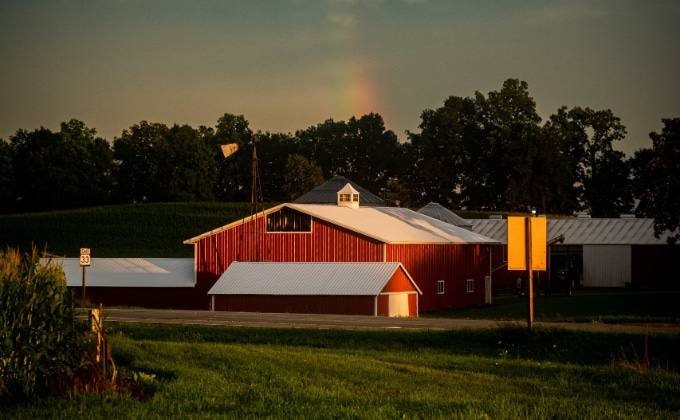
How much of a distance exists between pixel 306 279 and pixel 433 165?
84.8 m

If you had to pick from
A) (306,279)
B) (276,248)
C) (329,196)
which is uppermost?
(329,196)

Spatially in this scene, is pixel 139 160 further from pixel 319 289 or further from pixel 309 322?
pixel 309 322

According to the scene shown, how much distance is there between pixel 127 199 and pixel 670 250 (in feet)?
252

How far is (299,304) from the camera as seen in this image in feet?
178

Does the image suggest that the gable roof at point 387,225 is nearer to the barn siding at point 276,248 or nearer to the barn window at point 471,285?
the barn siding at point 276,248

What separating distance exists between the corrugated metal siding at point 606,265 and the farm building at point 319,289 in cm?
3399

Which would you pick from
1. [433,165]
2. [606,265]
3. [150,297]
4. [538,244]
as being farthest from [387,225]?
[433,165]

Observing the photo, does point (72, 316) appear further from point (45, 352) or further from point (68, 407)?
point (68, 407)

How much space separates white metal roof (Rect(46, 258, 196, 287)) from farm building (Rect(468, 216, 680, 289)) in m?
28.9

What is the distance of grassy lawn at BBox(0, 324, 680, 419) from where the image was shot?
16.6 meters

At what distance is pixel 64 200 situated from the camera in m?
134

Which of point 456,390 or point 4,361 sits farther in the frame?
point 456,390

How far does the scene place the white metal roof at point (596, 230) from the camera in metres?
87.1

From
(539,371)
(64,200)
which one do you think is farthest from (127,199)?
(539,371)
